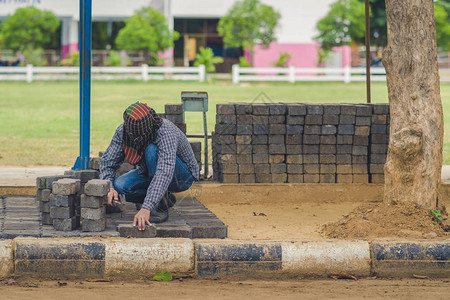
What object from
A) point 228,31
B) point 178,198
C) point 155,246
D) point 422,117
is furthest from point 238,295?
point 228,31

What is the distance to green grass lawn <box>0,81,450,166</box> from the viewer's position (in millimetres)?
12875

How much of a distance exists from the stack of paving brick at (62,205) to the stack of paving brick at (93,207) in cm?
11

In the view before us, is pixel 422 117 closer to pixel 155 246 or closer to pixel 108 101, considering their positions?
pixel 155 246

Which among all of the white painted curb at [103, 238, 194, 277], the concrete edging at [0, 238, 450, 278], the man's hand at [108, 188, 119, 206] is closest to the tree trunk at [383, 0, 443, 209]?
the concrete edging at [0, 238, 450, 278]

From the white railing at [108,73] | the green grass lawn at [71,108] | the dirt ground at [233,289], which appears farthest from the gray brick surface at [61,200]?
the white railing at [108,73]

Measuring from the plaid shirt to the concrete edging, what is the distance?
1.31 feet

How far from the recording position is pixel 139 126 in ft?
19.4

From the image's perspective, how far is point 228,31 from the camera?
3981 cm

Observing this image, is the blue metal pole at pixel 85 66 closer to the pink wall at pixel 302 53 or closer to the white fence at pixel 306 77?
the white fence at pixel 306 77

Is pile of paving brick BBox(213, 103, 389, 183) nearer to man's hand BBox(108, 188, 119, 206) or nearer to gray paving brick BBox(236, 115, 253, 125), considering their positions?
gray paving brick BBox(236, 115, 253, 125)

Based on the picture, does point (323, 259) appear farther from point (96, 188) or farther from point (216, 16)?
point (216, 16)

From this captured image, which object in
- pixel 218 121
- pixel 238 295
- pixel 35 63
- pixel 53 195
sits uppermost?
pixel 35 63

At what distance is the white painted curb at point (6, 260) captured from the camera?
549 cm

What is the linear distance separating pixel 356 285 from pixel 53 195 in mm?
2491
